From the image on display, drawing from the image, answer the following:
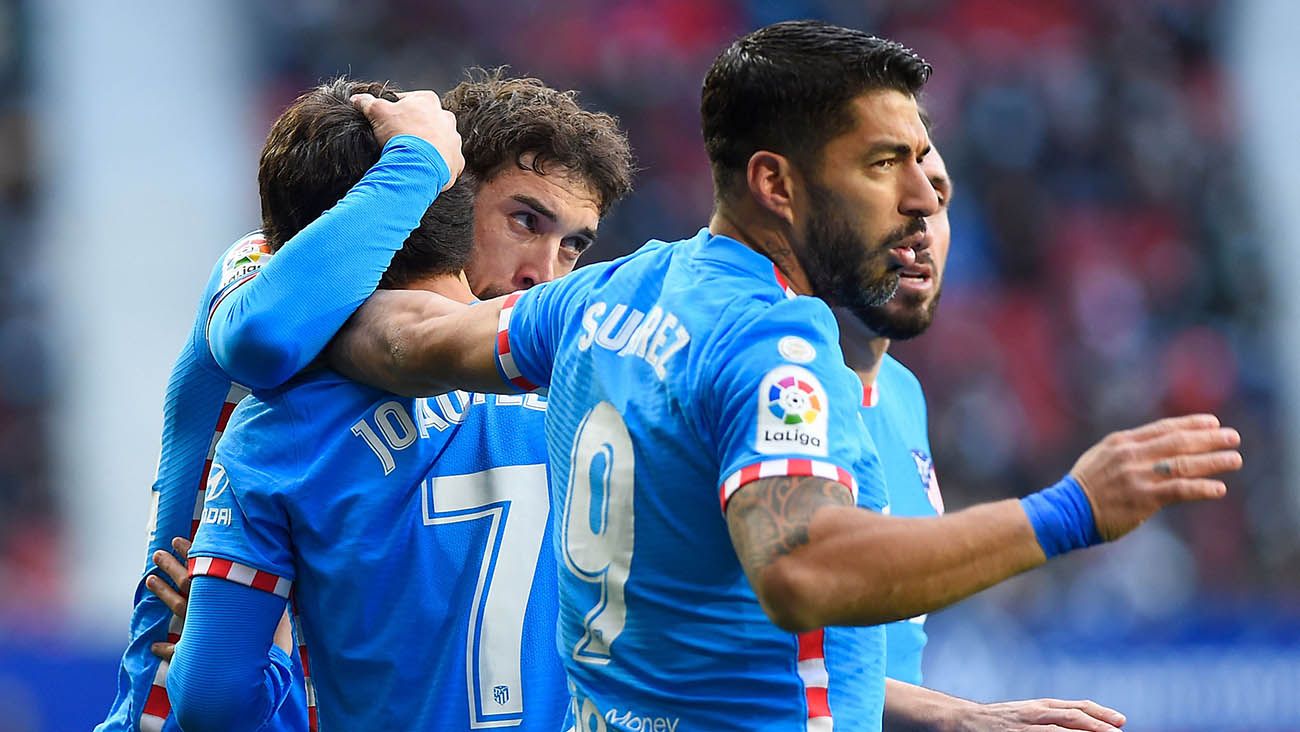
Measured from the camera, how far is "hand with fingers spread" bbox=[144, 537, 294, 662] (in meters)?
3.14

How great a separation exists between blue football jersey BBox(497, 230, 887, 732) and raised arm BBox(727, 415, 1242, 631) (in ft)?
0.20

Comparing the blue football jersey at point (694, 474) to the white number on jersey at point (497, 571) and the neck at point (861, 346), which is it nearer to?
the white number on jersey at point (497, 571)

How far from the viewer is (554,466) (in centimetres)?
269

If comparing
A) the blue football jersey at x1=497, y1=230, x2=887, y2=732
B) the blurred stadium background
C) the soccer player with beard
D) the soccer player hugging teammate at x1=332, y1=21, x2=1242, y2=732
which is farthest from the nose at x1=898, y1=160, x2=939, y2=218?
the blurred stadium background

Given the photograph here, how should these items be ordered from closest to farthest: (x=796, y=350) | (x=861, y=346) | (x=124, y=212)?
(x=796, y=350) < (x=861, y=346) < (x=124, y=212)

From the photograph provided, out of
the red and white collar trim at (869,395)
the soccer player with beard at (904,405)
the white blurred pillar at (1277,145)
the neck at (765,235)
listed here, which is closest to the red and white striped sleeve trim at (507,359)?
the neck at (765,235)

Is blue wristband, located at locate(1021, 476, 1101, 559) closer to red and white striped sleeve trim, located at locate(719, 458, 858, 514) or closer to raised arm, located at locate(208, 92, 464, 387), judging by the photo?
red and white striped sleeve trim, located at locate(719, 458, 858, 514)

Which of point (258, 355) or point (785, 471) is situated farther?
point (258, 355)

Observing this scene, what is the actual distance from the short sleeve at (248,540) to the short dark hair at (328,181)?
1.67 ft

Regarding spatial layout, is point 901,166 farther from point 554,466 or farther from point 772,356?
point 554,466

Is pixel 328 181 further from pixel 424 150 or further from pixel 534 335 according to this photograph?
pixel 534 335

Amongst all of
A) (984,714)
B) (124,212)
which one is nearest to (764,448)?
(984,714)

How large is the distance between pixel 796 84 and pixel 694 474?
0.66m

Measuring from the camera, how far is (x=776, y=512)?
2.15 meters
